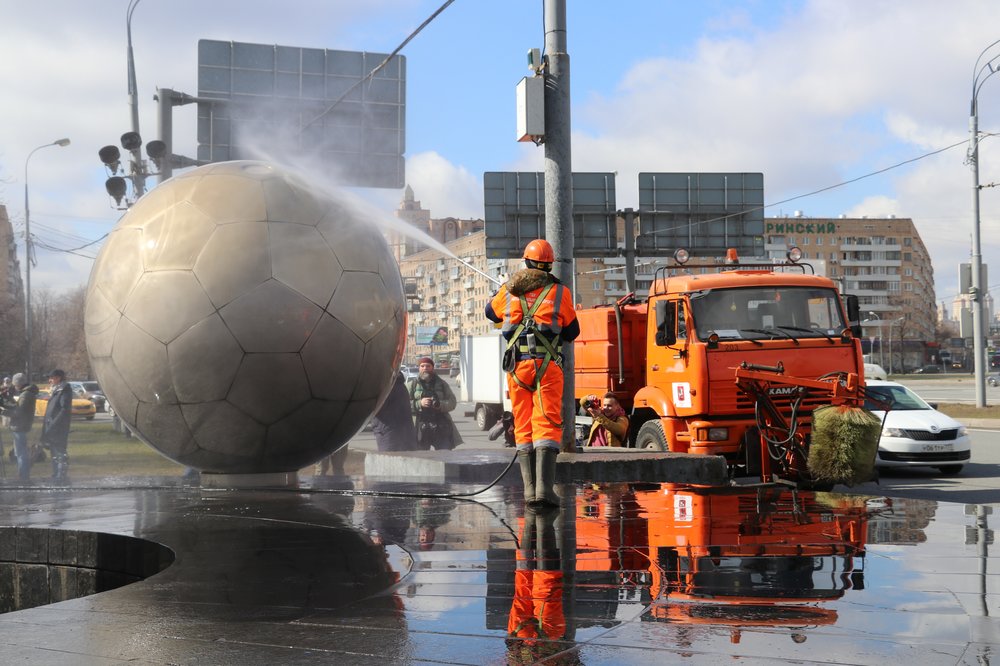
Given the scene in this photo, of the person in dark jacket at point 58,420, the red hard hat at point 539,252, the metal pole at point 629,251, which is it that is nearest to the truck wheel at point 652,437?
the red hard hat at point 539,252

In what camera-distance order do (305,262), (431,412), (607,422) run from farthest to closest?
(431,412) < (607,422) < (305,262)

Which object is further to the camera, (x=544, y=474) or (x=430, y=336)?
(x=430, y=336)

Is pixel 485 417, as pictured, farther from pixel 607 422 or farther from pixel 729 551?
pixel 729 551

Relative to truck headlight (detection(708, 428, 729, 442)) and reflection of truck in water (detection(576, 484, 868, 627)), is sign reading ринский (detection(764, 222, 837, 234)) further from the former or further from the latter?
reflection of truck in water (detection(576, 484, 868, 627))

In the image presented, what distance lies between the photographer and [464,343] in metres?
35.2

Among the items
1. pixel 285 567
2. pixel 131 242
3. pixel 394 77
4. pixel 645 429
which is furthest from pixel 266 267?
pixel 394 77

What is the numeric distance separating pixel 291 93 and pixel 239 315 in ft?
57.7

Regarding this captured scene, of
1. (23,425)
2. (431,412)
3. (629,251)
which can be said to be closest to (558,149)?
(431,412)

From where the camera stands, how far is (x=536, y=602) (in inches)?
168

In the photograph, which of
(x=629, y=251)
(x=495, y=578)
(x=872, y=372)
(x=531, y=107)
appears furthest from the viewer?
(x=629, y=251)

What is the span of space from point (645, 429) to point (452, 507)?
6390mm

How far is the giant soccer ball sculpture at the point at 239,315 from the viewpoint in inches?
283

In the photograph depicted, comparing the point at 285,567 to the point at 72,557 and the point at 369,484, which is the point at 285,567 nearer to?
the point at 72,557

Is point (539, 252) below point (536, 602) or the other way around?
the other way around
